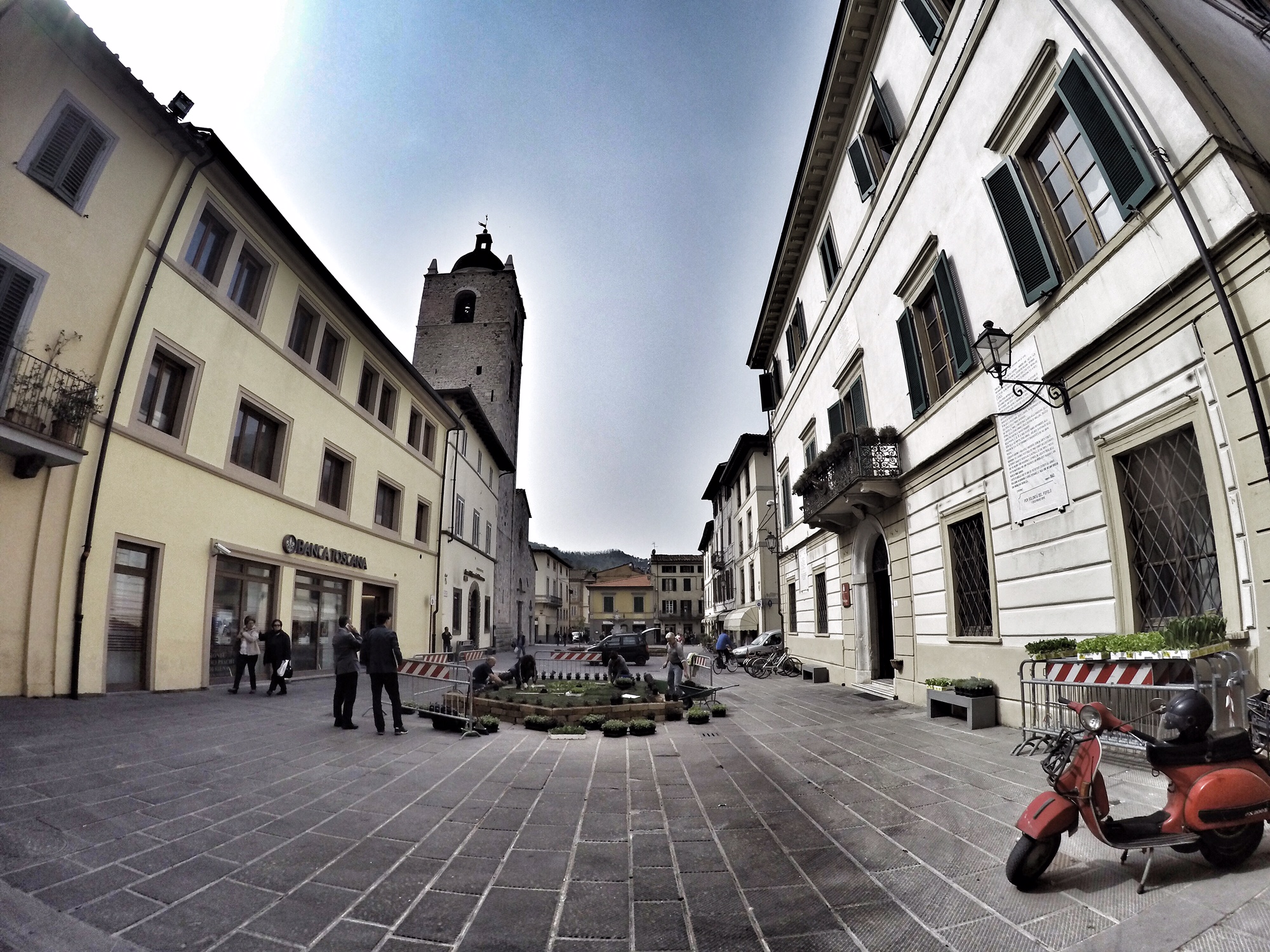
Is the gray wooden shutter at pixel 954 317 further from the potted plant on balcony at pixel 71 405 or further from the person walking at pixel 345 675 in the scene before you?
the potted plant on balcony at pixel 71 405

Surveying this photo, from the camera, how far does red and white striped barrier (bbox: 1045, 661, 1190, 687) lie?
523 centimetres

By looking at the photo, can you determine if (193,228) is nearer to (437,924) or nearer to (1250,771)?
(437,924)

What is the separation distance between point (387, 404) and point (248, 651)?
10950mm

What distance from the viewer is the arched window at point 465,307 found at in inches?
1630

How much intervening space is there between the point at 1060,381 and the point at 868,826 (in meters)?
5.74

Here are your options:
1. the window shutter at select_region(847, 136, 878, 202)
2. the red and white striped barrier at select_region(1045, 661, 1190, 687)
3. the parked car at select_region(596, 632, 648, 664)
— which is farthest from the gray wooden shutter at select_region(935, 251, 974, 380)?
the parked car at select_region(596, 632, 648, 664)

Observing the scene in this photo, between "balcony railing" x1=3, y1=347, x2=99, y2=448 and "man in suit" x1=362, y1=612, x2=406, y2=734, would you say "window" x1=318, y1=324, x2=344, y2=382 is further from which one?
"man in suit" x1=362, y1=612, x2=406, y2=734

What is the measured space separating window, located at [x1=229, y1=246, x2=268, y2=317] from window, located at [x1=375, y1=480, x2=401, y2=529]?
7487 millimetres

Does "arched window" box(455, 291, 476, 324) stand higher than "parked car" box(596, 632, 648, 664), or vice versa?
"arched window" box(455, 291, 476, 324)

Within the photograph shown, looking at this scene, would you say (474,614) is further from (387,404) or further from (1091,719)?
(1091,719)

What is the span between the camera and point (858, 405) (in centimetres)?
1451

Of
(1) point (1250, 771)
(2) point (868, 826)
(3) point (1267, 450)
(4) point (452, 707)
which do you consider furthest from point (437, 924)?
(4) point (452, 707)

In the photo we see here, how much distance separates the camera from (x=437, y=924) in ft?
9.89

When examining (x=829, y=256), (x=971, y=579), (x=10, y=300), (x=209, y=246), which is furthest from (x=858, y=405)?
(x=10, y=300)
